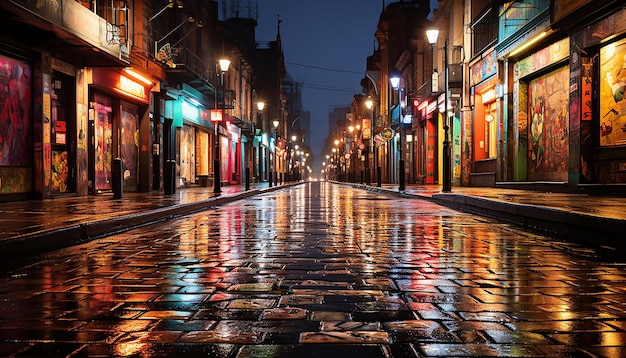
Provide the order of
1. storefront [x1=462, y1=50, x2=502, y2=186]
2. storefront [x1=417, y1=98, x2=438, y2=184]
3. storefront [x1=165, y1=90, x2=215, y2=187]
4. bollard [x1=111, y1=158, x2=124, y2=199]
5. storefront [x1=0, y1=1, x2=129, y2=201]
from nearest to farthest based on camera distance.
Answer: storefront [x1=0, y1=1, x2=129, y2=201] < bollard [x1=111, y1=158, x2=124, y2=199] < storefront [x1=462, y1=50, x2=502, y2=186] < storefront [x1=165, y1=90, x2=215, y2=187] < storefront [x1=417, y1=98, x2=438, y2=184]

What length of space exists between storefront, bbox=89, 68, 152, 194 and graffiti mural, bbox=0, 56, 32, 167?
3567 millimetres

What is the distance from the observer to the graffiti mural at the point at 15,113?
14594mm

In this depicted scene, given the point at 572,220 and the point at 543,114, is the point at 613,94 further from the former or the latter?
the point at 572,220

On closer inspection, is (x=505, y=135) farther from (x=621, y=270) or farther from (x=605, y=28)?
(x=621, y=270)

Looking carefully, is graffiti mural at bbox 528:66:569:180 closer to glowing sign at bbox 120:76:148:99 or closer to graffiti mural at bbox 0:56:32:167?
glowing sign at bbox 120:76:148:99

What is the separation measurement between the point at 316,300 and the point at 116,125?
19.8 metres

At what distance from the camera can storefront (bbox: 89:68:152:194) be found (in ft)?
65.5

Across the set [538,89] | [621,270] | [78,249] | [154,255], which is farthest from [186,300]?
[538,89]

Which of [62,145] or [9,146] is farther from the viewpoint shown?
[62,145]

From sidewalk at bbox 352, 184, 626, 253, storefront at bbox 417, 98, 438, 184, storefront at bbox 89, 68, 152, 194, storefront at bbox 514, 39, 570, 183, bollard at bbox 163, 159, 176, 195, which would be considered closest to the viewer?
sidewalk at bbox 352, 184, 626, 253

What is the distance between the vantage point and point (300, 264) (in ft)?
18.8

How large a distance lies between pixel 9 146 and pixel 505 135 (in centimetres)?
1745

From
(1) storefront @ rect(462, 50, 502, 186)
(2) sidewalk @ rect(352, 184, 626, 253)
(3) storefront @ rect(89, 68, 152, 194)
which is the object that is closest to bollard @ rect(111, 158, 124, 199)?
(3) storefront @ rect(89, 68, 152, 194)

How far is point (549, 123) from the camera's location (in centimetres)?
2020
